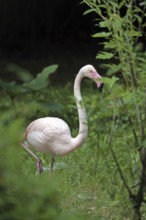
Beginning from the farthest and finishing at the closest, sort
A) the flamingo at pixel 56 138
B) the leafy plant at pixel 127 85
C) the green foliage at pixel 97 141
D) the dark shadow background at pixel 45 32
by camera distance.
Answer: the dark shadow background at pixel 45 32
the flamingo at pixel 56 138
the leafy plant at pixel 127 85
the green foliage at pixel 97 141

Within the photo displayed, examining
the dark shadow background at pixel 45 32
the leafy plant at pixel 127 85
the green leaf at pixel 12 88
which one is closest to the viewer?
the green leaf at pixel 12 88

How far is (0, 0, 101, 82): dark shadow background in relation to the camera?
13563 millimetres

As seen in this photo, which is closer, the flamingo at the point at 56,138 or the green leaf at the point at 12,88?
the green leaf at the point at 12,88

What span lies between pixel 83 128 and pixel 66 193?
49 cm

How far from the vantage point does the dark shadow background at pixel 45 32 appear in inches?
534

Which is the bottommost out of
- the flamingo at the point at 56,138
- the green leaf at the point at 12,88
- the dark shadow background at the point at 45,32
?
the dark shadow background at the point at 45,32

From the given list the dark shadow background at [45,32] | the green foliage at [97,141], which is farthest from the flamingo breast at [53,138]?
the dark shadow background at [45,32]

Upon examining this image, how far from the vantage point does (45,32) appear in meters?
14.3

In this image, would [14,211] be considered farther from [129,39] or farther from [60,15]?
[60,15]

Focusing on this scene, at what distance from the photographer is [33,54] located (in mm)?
13680

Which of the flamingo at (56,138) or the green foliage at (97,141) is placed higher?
the green foliage at (97,141)

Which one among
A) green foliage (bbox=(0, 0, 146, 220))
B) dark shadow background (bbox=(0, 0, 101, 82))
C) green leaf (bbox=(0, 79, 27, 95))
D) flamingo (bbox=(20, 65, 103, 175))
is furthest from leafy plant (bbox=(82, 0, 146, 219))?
dark shadow background (bbox=(0, 0, 101, 82))

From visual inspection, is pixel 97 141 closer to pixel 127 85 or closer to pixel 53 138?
pixel 127 85

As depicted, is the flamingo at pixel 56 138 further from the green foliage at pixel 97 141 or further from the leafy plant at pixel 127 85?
the leafy plant at pixel 127 85
